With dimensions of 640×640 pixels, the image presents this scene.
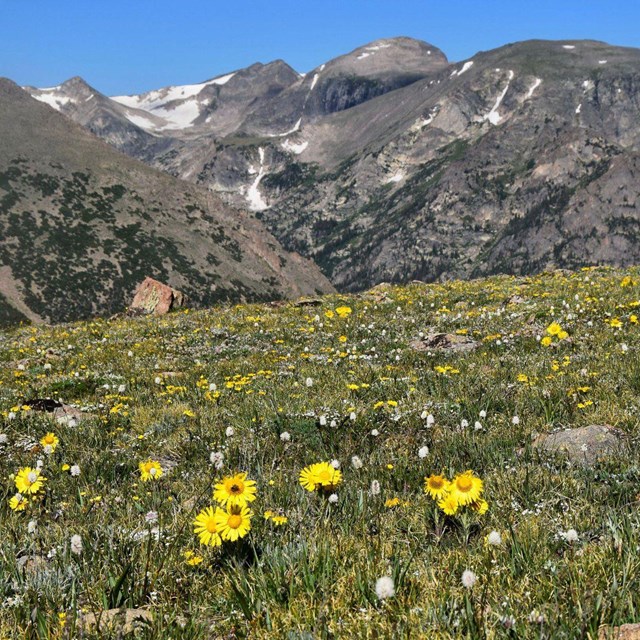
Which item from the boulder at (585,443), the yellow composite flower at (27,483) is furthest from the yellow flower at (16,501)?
the boulder at (585,443)

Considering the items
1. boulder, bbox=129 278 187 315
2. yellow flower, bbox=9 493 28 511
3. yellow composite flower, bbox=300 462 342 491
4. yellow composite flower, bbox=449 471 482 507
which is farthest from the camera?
boulder, bbox=129 278 187 315

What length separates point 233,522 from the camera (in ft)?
12.0

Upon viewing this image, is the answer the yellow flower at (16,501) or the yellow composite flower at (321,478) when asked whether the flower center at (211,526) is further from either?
the yellow flower at (16,501)

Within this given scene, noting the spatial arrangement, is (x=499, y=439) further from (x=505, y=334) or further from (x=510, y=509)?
(x=505, y=334)

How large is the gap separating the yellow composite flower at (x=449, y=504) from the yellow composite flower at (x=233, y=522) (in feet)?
4.52

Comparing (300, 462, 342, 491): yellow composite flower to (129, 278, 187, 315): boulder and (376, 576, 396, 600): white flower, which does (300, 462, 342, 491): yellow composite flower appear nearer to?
(376, 576, 396, 600): white flower

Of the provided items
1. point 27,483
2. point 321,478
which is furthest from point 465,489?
point 27,483

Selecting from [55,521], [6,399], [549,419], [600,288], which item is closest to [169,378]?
[6,399]

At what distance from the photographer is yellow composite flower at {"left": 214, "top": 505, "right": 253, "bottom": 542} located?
3623 millimetres

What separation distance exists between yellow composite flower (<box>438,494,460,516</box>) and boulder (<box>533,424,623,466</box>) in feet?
7.94

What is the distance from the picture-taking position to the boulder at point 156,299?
34047 millimetres

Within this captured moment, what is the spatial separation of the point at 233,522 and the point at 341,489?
196 cm

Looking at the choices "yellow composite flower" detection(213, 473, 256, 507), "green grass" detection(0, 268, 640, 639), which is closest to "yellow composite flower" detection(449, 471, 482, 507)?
"green grass" detection(0, 268, 640, 639)

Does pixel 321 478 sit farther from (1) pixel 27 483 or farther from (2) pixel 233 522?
(1) pixel 27 483
